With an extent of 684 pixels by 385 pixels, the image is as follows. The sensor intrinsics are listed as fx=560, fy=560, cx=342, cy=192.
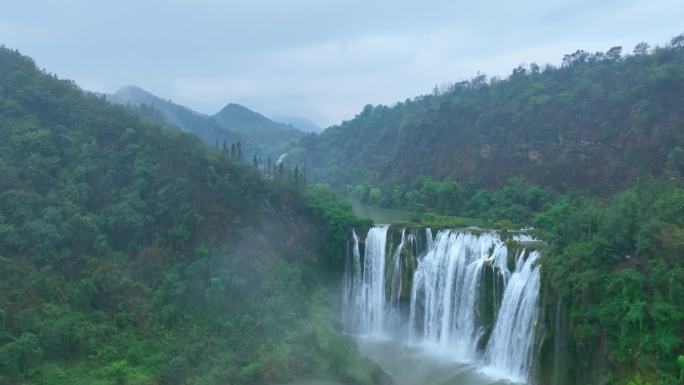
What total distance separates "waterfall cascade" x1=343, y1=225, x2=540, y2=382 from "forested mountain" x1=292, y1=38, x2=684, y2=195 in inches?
527

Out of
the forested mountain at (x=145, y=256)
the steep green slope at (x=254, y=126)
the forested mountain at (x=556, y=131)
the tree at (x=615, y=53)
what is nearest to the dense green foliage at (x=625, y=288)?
the forested mountain at (x=145, y=256)

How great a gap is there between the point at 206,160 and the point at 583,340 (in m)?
16.2

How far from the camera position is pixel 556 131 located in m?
36.0

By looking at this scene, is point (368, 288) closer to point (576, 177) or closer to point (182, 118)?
point (576, 177)

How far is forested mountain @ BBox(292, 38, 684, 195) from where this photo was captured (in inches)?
1189

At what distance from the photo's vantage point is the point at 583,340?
14.2m

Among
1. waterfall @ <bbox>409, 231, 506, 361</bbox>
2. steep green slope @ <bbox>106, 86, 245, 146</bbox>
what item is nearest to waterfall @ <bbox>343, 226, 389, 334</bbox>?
waterfall @ <bbox>409, 231, 506, 361</bbox>

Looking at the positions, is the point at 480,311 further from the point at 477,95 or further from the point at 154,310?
the point at 477,95

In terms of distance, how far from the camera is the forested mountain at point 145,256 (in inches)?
658

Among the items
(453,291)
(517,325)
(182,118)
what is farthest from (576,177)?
(182,118)

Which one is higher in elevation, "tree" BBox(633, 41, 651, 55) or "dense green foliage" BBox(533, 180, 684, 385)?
"tree" BBox(633, 41, 651, 55)

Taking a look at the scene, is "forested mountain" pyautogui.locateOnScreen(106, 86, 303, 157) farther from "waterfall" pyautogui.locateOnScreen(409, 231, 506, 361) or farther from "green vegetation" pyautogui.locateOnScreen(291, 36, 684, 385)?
"waterfall" pyautogui.locateOnScreen(409, 231, 506, 361)

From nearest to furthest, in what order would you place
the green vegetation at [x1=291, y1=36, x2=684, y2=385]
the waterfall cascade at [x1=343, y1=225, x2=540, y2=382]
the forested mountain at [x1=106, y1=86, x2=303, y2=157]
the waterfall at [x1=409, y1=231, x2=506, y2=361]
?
the green vegetation at [x1=291, y1=36, x2=684, y2=385] → the waterfall cascade at [x1=343, y1=225, x2=540, y2=382] → the waterfall at [x1=409, y1=231, x2=506, y2=361] → the forested mountain at [x1=106, y1=86, x2=303, y2=157]

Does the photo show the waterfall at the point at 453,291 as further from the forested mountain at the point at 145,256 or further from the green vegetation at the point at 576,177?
the forested mountain at the point at 145,256
